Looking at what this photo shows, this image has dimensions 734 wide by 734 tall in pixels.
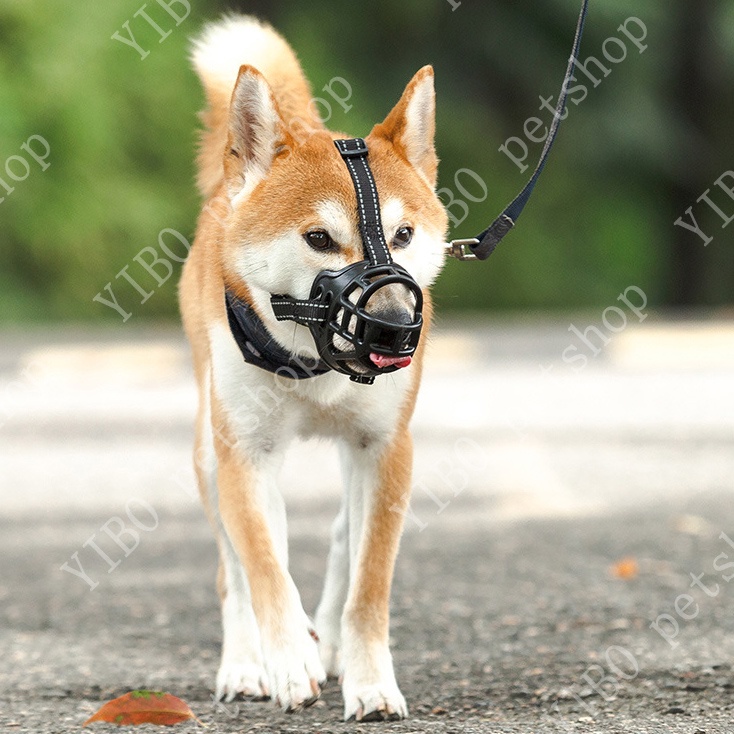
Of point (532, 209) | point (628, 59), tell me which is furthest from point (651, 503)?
point (532, 209)

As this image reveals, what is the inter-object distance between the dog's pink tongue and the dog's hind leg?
3.38ft

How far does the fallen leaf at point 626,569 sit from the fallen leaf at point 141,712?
8.12 ft

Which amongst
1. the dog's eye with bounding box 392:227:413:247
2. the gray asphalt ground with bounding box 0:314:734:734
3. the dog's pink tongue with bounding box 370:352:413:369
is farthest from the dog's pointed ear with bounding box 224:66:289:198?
the gray asphalt ground with bounding box 0:314:734:734

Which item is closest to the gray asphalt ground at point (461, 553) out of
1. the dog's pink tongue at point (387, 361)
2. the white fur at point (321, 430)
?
the white fur at point (321, 430)

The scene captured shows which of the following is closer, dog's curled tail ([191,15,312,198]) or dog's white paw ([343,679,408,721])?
dog's white paw ([343,679,408,721])

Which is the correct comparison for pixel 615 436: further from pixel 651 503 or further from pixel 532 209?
pixel 532 209

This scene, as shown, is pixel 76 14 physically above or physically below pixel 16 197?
above

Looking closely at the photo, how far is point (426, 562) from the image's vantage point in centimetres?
588

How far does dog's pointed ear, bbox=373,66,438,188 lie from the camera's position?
3.75 m

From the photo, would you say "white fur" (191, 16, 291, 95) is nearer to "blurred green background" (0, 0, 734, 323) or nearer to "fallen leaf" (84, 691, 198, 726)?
"fallen leaf" (84, 691, 198, 726)

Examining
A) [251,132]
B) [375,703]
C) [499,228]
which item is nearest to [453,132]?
[499,228]

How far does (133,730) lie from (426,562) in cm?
255

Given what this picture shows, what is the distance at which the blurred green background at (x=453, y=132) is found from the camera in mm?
16234

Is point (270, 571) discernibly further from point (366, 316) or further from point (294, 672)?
point (366, 316)
